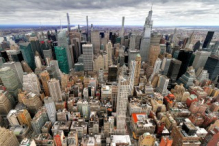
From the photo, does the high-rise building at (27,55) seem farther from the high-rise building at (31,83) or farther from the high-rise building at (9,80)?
the high-rise building at (31,83)

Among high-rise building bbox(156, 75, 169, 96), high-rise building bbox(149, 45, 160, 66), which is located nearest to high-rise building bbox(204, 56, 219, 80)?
high-rise building bbox(149, 45, 160, 66)

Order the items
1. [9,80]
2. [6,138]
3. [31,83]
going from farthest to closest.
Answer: [31,83] < [9,80] < [6,138]

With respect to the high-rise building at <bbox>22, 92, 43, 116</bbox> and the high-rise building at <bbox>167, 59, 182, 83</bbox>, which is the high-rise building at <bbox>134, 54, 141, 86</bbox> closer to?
the high-rise building at <bbox>167, 59, 182, 83</bbox>

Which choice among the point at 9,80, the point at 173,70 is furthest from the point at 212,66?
the point at 9,80

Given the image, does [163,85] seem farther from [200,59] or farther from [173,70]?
[200,59]

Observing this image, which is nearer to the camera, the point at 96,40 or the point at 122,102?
the point at 122,102

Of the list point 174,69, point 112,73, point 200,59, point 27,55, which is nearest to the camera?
point 174,69

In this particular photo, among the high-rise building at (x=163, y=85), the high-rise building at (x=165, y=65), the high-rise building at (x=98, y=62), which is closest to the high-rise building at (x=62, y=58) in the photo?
the high-rise building at (x=98, y=62)
